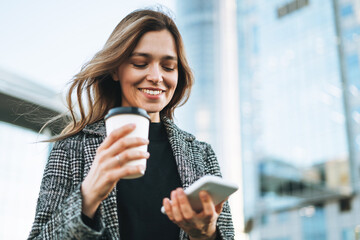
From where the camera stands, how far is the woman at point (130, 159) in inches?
44.4

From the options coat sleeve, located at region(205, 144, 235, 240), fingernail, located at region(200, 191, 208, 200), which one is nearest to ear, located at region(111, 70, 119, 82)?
coat sleeve, located at region(205, 144, 235, 240)

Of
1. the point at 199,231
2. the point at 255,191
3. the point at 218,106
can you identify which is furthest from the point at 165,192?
the point at 218,106

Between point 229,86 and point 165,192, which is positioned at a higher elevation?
point 229,86

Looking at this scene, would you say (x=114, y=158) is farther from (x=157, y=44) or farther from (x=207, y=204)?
(x=157, y=44)

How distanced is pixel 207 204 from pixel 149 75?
0.56 m

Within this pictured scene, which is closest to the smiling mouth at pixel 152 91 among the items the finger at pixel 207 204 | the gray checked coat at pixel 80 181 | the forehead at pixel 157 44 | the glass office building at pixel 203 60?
the forehead at pixel 157 44

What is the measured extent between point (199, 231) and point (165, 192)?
13.2 inches

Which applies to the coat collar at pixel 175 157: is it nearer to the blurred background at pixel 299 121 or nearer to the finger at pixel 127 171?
the finger at pixel 127 171

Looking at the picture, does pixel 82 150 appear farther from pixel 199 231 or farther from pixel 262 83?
pixel 262 83

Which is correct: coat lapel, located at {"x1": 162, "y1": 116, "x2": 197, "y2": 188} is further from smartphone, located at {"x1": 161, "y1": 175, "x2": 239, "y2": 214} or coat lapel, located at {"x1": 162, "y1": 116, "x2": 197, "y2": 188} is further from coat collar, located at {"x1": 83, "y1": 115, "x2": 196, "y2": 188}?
smartphone, located at {"x1": 161, "y1": 175, "x2": 239, "y2": 214}

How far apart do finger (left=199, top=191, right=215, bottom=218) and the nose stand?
53cm

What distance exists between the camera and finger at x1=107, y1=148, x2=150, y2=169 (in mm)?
1017

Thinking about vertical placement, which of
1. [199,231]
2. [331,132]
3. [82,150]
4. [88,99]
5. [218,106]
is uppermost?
[218,106]

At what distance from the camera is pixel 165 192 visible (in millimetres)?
1541
